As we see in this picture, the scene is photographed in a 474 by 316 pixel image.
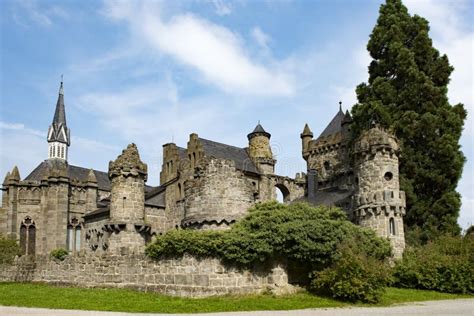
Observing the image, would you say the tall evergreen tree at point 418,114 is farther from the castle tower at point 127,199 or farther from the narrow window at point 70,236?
the narrow window at point 70,236

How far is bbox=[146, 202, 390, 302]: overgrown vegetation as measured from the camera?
22.4 m

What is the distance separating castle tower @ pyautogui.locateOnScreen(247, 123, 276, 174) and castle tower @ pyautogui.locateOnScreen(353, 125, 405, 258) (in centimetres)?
2032

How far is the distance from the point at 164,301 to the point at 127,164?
15.6 m

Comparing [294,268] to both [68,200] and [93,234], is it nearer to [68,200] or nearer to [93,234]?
[93,234]

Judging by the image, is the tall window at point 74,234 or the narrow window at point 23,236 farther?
the narrow window at point 23,236

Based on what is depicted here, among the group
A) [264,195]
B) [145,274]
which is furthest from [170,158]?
[145,274]

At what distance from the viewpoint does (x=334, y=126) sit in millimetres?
56844

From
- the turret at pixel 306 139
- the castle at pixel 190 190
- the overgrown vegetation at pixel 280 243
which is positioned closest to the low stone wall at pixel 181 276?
the overgrown vegetation at pixel 280 243

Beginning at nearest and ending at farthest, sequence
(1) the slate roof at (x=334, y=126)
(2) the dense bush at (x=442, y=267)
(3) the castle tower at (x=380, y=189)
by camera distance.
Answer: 1. (2) the dense bush at (x=442, y=267)
2. (3) the castle tower at (x=380, y=189)
3. (1) the slate roof at (x=334, y=126)

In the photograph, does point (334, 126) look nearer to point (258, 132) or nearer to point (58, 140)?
point (258, 132)

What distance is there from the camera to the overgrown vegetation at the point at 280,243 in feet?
73.6

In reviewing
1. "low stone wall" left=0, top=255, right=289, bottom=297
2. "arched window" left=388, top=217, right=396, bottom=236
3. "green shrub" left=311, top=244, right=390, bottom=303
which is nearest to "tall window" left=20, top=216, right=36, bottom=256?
"low stone wall" left=0, top=255, right=289, bottom=297

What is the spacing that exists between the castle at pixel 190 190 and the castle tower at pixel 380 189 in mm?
60

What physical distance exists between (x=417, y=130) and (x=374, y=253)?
13.4 m
